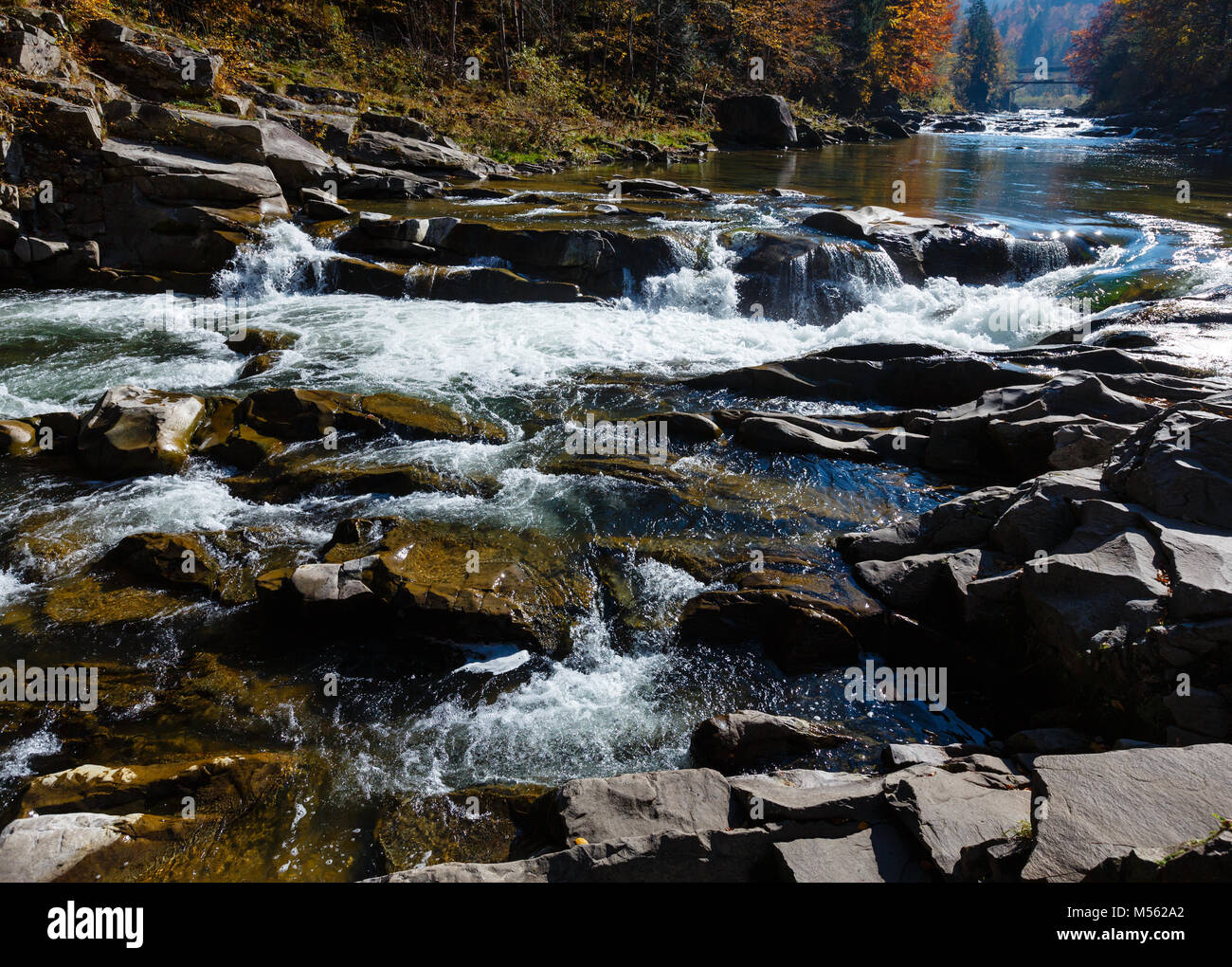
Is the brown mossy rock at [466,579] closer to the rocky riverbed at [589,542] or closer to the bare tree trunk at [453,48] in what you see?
the rocky riverbed at [589,542]

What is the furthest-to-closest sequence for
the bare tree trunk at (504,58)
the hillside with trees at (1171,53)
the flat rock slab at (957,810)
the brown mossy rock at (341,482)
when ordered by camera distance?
the hillside with trees at (1171,53), the bare tree trunk at (504,58), the brown mossy rock at (341,482), the flat rock slab at (957,810)

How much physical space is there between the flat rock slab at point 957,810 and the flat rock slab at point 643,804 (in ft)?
3.19

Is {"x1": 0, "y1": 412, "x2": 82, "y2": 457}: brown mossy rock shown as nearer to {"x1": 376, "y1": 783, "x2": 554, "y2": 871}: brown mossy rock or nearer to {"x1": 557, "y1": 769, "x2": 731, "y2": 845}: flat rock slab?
{"x1": 376, "y1": 783, "x2": 554, "y2": 871}: brown mossy rock

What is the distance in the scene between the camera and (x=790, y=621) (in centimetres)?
581

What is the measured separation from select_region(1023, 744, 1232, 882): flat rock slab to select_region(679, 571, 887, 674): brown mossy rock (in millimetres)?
2128

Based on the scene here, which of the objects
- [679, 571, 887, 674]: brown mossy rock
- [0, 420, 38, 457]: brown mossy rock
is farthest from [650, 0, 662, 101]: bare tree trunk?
[679, 571, 887, 674]: brown mossy rock

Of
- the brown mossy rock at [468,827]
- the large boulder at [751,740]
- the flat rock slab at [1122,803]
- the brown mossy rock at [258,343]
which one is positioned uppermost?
the brown mossy rock at [258,343]

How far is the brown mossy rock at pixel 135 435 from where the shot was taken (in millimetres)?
7816

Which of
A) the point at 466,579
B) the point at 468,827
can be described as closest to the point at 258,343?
the point at 466,579

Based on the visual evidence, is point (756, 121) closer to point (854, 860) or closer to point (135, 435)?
point (135, 435)

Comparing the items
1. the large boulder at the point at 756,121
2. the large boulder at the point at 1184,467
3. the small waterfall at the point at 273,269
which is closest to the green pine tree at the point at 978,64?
the large boulder at the point at 756,121

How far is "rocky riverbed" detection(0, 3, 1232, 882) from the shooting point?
4.01 m
